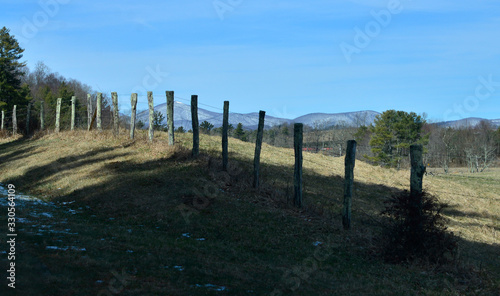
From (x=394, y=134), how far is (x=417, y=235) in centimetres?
9036

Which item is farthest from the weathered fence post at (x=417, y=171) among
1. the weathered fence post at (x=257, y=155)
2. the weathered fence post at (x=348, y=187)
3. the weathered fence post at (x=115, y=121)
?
the weathered fence post at (x=115, y=121)

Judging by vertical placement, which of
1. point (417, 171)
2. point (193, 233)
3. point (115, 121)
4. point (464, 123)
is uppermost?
point (464, 123)

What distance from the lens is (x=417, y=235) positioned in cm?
1173

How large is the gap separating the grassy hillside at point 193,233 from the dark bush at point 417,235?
439 millimetres

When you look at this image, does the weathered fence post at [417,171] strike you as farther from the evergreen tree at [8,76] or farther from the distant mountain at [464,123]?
the distant mountain at [464,123]

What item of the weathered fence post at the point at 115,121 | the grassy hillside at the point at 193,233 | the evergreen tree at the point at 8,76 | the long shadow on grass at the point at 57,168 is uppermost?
the evergreen tree at the point at 8,76

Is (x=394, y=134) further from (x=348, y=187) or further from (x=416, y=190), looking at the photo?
(x=416, y=190)

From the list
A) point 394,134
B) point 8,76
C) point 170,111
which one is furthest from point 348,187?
point 394,134

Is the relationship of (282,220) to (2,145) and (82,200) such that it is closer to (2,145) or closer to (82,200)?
(82,200)

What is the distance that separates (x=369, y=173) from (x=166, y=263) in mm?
30119

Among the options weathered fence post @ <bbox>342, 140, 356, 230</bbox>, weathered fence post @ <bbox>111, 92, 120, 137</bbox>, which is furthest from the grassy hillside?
weathered fence post @ <bbox>111, 92, 120, 137</bbox>

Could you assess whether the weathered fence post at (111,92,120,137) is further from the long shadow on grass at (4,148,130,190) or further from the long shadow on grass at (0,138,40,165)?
the long shadow on grass at (0,138,40,165)

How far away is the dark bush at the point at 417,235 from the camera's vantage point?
11.6 meters

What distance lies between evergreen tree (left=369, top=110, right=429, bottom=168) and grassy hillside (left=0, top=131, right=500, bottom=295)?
6673 cm
